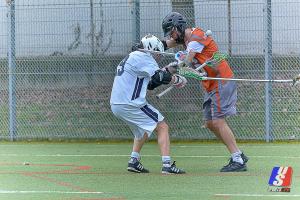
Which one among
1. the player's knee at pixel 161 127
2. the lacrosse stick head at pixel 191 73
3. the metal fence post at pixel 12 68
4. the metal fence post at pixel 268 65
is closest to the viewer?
the lacrosse stick head at pixel 191 73

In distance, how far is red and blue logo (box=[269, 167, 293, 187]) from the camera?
8238 mm

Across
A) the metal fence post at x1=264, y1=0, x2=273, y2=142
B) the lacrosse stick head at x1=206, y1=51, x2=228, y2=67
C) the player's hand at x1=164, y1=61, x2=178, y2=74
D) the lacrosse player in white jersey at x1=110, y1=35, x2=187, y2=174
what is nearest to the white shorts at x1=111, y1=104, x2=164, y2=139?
the lacrosse player in white jersey at x1=110, y1=35, x2=187, y2=174

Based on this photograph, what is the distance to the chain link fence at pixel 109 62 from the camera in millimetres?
16031

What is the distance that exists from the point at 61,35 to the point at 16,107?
1718 mm

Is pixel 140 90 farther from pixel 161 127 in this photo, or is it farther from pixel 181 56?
pixel 181 56

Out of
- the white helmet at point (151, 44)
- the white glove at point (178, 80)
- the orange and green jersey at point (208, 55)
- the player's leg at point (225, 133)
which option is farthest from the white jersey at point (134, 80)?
the player's leg at point (225, 133)

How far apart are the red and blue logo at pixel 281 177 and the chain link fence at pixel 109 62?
7.83m

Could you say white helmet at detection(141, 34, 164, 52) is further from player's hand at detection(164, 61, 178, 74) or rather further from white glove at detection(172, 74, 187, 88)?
white glove at detection(172, 74, 187, 88)

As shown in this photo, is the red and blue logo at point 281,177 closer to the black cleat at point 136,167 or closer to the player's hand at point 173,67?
the black cleat at point 136,167

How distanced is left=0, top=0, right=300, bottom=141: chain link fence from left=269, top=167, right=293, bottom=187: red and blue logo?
7.83 m

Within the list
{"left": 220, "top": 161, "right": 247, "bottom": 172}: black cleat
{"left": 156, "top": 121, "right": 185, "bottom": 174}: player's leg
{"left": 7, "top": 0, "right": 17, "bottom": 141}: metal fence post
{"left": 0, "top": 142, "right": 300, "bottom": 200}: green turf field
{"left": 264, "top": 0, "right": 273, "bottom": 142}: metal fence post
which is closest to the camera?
{"left": 0, "top": 142, "right": 300, "bottom": 200}: green turf field

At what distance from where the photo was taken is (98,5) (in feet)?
54.4

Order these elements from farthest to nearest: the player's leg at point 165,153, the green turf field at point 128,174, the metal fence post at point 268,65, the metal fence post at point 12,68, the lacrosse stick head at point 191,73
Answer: the metal fence post at point 12,68, the metal fence post at point 268,65, the player's leg at point 165,153, the lacrosse stick head at point 191,73, the green turf field at point 128,174

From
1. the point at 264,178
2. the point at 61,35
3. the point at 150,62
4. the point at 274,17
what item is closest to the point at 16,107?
the point at 61,35
